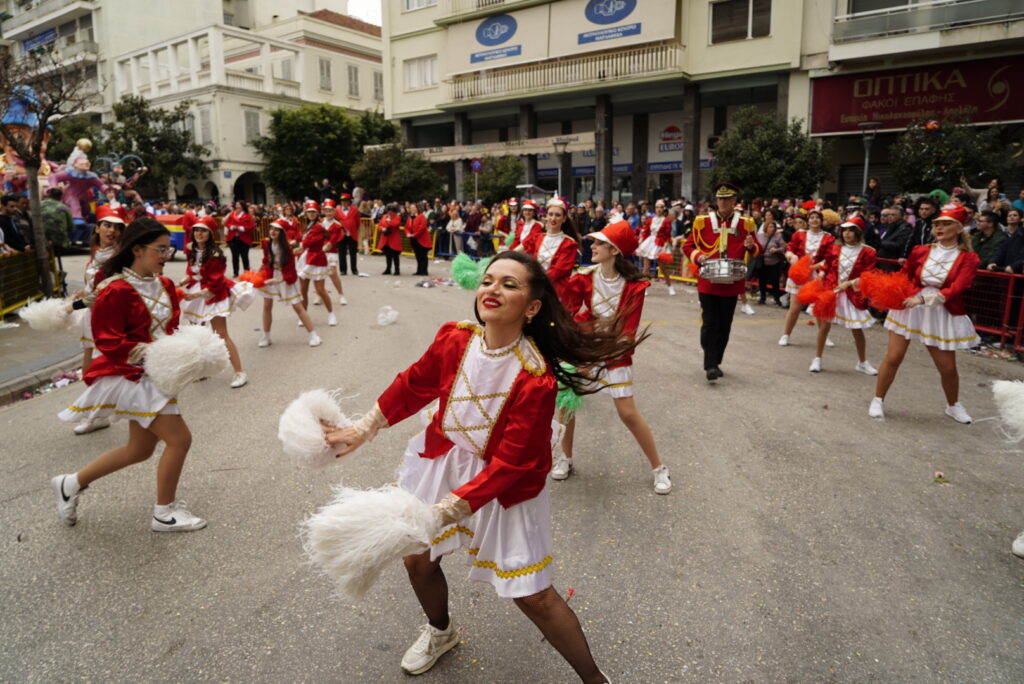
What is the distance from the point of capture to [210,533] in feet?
13.4

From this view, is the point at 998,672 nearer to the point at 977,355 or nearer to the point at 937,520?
the point at 937,520

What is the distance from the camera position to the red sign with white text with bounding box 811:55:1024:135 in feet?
65.4

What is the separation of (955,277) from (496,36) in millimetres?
27677

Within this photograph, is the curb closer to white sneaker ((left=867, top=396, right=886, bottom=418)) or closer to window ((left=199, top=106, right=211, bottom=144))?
white sneaker ((left=867, top=396, right=886, bottom=418))

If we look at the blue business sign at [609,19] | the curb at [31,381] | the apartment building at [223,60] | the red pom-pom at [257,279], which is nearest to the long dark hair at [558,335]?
the red pom-pom at [257,279]

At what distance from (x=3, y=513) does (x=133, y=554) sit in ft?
4.16

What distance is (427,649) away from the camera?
2.87m

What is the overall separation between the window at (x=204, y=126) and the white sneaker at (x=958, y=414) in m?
43.3

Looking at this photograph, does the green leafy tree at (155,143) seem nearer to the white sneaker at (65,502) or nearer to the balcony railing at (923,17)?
the balcony railing at (923,17)

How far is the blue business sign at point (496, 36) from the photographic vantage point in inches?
1156

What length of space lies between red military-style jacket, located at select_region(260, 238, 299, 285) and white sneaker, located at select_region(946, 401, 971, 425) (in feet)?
25.9

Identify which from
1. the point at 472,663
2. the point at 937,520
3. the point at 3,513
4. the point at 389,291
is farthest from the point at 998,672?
the point at 389,291

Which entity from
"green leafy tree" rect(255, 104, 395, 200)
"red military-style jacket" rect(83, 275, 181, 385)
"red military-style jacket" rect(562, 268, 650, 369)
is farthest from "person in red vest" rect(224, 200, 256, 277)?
"green leafy tree" rect(255, 104, 395, 200)

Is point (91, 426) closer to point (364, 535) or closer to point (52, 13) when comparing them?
point (364, 535)
